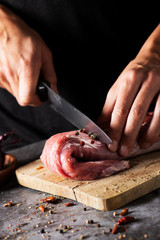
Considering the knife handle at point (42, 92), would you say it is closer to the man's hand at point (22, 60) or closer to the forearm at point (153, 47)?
the man's hand at point (22, 60)

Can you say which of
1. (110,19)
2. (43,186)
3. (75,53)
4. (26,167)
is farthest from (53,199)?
(110,19)

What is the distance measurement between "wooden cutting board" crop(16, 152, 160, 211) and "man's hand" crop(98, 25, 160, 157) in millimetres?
175

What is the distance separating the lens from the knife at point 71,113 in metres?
2.19

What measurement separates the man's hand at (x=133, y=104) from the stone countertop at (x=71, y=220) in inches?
17.0

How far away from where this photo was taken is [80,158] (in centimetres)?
221

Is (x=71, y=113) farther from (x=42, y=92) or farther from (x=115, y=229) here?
(x=115, y=229)

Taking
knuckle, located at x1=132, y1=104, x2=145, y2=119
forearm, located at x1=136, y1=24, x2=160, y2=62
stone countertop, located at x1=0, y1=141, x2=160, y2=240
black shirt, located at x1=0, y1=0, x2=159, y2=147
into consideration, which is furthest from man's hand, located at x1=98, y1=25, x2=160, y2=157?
black shirt, located at x1=0, y1=0, x2=159, y2=147

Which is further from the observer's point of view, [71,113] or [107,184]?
[71,113]

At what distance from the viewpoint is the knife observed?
219 cm

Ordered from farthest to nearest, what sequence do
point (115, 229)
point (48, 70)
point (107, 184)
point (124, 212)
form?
1. point (48, 70)
2. point (107, 184)
3. point (124, 212)
4. point (115, 229)

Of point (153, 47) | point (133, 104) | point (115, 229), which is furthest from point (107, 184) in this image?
point (153, 47)

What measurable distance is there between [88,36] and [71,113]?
1037 millimetres

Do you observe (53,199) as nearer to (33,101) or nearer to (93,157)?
(93,157)

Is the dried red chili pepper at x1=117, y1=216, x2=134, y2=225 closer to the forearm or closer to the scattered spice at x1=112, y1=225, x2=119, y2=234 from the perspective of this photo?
the scattered spice at x1=112, y1=225, x2=119, y2=234
